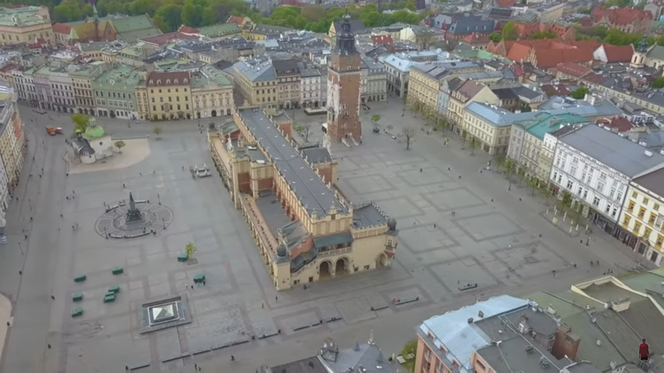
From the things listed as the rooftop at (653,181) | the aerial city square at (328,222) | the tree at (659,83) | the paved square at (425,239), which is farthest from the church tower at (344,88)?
the tree at (659,83)

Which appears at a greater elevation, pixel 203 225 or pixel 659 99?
pixel 659 99

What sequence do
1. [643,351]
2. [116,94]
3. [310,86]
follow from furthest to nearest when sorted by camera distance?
[310,86]
[116,94]
[643,351]

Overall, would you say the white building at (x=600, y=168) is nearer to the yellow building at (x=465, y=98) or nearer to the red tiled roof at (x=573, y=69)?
the yellow building at (x=465, y=98)

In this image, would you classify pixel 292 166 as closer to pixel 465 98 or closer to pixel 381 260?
pixel 381 260

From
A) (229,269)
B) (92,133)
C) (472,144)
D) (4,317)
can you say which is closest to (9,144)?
(92,133)

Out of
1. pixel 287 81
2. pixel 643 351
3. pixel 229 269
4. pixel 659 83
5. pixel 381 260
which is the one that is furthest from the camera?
pixel 659 83

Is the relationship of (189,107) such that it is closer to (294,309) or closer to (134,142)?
(134,142)

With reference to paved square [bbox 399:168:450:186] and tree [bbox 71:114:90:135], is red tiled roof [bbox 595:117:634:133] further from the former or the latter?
tree [bbox 71:114:90:135]

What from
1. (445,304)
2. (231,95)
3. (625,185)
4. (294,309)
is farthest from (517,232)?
(231,95)
